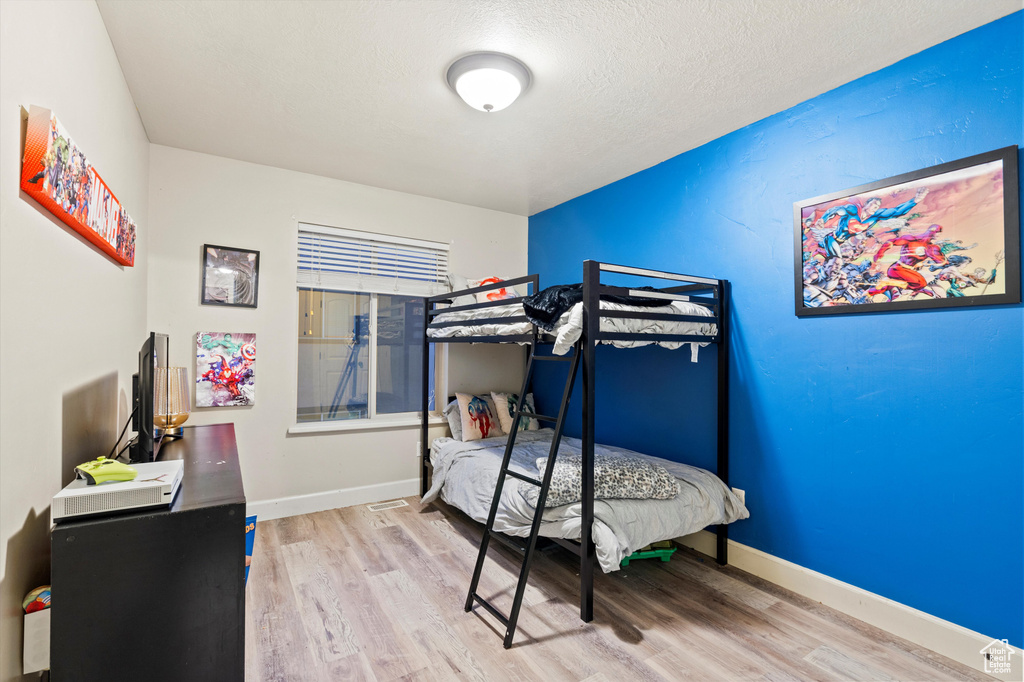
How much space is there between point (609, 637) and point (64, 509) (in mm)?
1866

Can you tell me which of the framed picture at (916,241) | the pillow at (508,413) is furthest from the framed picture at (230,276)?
the framed picture at (916,241)

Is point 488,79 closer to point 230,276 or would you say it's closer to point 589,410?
point 589,410

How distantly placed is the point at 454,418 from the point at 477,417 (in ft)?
0.61

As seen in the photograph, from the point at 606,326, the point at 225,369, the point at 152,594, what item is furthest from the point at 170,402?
the point at 606,326

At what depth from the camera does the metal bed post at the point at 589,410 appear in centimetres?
217

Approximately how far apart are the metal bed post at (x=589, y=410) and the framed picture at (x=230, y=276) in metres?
2.32

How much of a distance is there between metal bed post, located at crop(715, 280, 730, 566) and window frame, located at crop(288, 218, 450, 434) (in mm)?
2141

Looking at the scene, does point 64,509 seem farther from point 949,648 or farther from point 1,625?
point 949,648

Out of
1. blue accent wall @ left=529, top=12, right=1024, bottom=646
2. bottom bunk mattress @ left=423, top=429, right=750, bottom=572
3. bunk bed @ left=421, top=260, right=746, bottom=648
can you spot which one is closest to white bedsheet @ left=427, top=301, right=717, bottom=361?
bunk bed @ left=421, top=260, right=746, bottom=648

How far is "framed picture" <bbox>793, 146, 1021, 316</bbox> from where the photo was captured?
70.9 inches

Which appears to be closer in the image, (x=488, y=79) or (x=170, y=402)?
(x=488, y=79)

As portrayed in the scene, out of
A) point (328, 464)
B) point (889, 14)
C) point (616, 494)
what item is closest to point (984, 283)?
point (889, 14)

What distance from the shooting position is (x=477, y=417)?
382 centimetres

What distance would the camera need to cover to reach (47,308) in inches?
52.0
